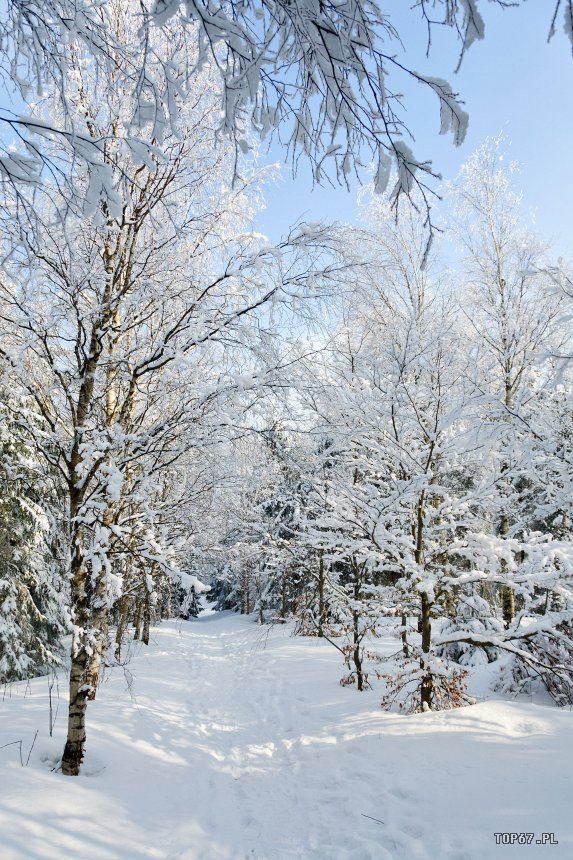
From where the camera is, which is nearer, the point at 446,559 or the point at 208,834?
the point at 208,834

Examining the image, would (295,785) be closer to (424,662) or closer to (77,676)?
(424,662)

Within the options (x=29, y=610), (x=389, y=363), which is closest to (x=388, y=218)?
(x=389, y=363)

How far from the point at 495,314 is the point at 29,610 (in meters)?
13.6

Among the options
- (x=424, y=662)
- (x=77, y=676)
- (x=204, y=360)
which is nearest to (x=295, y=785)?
(x=424, y=662)

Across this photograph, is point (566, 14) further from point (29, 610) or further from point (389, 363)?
point (29, 610)

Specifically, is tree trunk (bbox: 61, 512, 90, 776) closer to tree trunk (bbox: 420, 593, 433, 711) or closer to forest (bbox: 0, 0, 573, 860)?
forest (bbox: 0, 0, 573, 860)

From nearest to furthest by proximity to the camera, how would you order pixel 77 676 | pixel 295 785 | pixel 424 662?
pixel 77 676 → pixel 295 785 → pixel 424 662

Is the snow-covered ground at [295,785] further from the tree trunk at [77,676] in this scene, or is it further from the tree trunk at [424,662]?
the tree trunk at [424,662]

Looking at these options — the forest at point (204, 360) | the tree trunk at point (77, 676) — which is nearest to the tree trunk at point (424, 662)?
the forest at point (204, 360)

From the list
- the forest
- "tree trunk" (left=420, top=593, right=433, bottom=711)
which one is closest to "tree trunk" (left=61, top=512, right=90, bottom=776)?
the forest

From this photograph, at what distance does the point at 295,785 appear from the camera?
430 centimetres

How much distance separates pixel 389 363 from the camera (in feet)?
17.7

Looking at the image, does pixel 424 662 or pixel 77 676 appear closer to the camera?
pixel 77 676

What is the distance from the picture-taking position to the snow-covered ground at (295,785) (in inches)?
121
